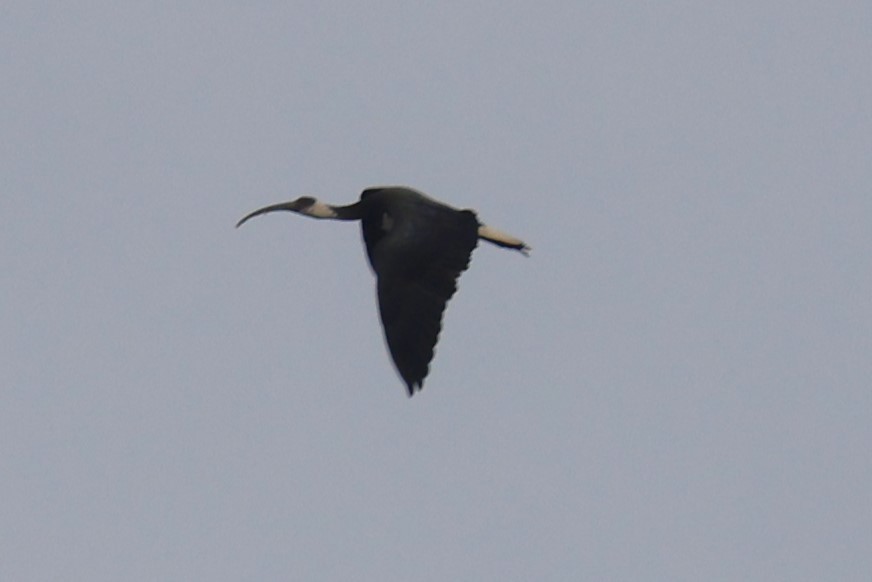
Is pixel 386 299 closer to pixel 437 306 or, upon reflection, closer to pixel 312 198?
pixel 437 306

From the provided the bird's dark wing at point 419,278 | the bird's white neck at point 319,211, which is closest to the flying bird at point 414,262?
the bird's dark wing at point 419,278

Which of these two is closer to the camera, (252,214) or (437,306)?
(437,306)

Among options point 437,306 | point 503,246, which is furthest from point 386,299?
point 503,246

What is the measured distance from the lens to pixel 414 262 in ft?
117

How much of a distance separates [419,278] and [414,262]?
229 millimetres

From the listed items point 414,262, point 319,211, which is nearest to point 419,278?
point 414,262

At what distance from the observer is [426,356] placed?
34.9 meters

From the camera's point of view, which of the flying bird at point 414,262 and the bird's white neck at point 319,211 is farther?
the bird's white neck at point 319,211

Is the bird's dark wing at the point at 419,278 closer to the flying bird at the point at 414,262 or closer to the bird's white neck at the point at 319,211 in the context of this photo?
the flying bird at the point at 414,262

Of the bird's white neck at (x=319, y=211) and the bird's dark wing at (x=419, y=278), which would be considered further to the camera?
the bird's white neck at (x=319, y=211)

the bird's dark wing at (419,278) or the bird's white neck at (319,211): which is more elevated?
the bird's white neck at (319,211)

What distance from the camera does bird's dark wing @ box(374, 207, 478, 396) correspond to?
34969 mm

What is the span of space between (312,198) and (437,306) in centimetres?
439

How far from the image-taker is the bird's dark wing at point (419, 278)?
1377 inches
